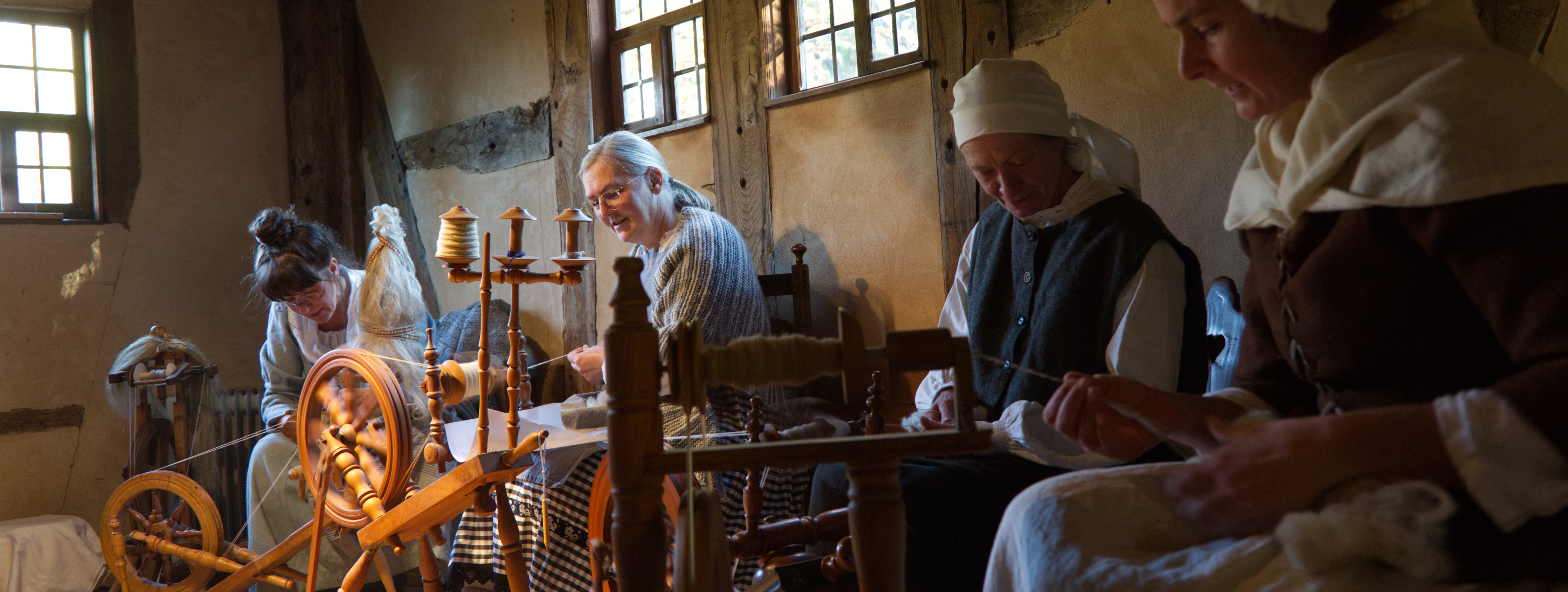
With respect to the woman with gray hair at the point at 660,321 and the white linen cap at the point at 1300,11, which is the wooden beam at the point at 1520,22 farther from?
the woman with gray hair at the point at 660,321

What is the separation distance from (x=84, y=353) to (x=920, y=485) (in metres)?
4.16

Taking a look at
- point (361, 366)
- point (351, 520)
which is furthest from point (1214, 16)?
point (351, 520)

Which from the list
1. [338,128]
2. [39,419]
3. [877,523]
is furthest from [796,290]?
[39,419]

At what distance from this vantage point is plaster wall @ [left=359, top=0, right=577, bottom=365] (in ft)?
12.7

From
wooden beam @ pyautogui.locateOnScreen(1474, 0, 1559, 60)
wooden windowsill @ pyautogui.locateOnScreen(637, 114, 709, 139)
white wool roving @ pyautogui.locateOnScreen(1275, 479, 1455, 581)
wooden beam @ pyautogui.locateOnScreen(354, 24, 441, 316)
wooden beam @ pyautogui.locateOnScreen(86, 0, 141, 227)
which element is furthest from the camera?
wooden beam @ pyautogui.locateOnScreen(354, 24, 441, 316)

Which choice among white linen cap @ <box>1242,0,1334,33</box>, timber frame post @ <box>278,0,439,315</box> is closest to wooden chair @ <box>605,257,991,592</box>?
white linen cap @ <box>1242,0,1334,33</box>

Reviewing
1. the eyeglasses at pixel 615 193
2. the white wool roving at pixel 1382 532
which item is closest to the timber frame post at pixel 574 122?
the eyeglasses at pixel 615 193

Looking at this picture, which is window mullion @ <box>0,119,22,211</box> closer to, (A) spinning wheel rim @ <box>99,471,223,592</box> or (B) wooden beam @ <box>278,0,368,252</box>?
(B) wooden beam @ <box>278,0,368,252</box>

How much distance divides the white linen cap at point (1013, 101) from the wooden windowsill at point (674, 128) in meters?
1.59

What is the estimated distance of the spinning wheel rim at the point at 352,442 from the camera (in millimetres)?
2047

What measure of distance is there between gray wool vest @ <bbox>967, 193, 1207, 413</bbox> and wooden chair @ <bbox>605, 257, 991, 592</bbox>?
0.68 m

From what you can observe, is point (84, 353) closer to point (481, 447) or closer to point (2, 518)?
point (2, 518)

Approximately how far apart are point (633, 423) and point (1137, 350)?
3.48ft

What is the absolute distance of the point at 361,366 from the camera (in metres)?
2.07
